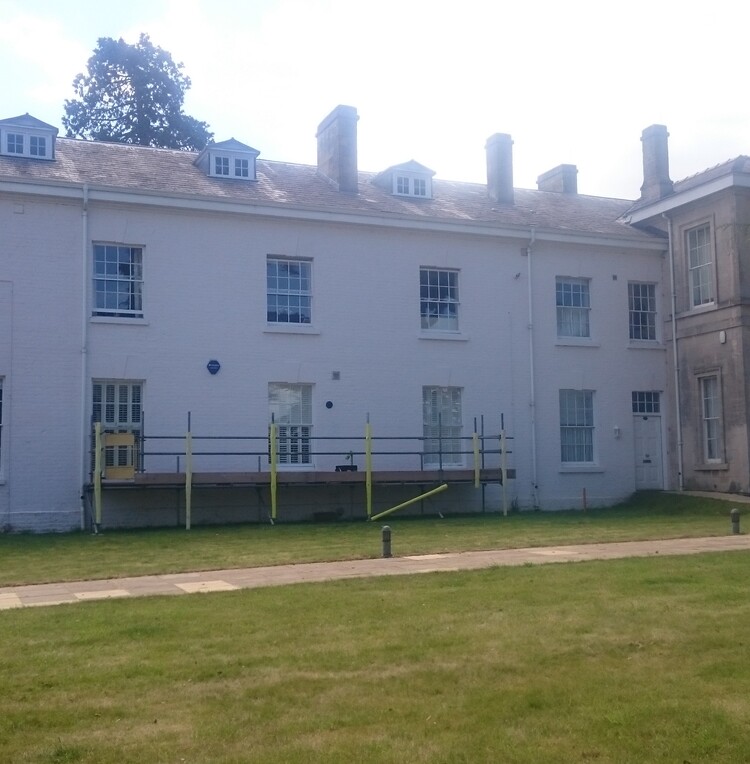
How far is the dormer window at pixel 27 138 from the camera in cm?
2278

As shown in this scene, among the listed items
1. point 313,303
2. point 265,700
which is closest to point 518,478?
point 313,303

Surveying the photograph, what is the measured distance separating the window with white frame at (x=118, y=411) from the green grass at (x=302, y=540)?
6.12ft

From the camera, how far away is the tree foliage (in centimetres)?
4312

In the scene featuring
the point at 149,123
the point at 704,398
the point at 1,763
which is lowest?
the point at 1,763

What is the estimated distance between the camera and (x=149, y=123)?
43281mm

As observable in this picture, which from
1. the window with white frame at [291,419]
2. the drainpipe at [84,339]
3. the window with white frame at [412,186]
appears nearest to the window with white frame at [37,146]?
the drainpipe at [84,339]

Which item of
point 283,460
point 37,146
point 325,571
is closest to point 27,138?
Answer: point 37,146

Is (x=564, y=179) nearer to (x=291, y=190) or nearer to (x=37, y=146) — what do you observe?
(x=291, y=190)

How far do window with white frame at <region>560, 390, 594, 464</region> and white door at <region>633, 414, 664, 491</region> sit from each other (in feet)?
4.66

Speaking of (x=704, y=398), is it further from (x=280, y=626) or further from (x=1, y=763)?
(x=1, y=763)

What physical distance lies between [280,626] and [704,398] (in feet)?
64.4

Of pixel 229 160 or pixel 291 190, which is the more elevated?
pixel 229 160

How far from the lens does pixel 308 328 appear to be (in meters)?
23.6

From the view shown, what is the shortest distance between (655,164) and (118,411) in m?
16.7
